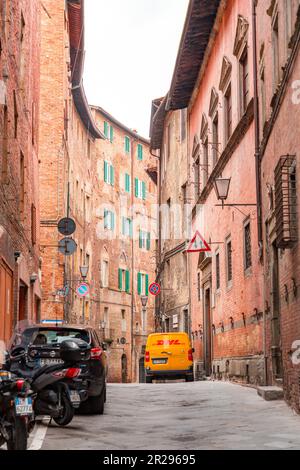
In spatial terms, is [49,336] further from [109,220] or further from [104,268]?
[109,220]

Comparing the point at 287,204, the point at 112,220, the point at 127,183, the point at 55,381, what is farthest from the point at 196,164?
the point at 127,183

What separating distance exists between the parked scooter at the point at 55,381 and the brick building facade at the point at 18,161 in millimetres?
5298

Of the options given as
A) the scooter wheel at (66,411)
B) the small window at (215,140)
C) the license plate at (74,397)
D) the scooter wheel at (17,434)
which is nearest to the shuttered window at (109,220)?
the small window at (215,140)

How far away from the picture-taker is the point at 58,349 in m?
11.6

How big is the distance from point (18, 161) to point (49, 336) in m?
8.96

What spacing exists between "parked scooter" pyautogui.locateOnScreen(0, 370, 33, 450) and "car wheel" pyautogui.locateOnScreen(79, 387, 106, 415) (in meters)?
4.91

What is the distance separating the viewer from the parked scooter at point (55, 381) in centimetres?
999

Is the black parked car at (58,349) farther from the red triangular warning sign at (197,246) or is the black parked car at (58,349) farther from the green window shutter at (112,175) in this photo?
the green window shutter at (112,175)

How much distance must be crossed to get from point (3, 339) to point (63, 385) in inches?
282

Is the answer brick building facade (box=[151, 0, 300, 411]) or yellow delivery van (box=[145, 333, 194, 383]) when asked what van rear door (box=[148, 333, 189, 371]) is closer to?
yellow delivery van (box=[145, 333, 194, 383])

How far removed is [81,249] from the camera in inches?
1823
